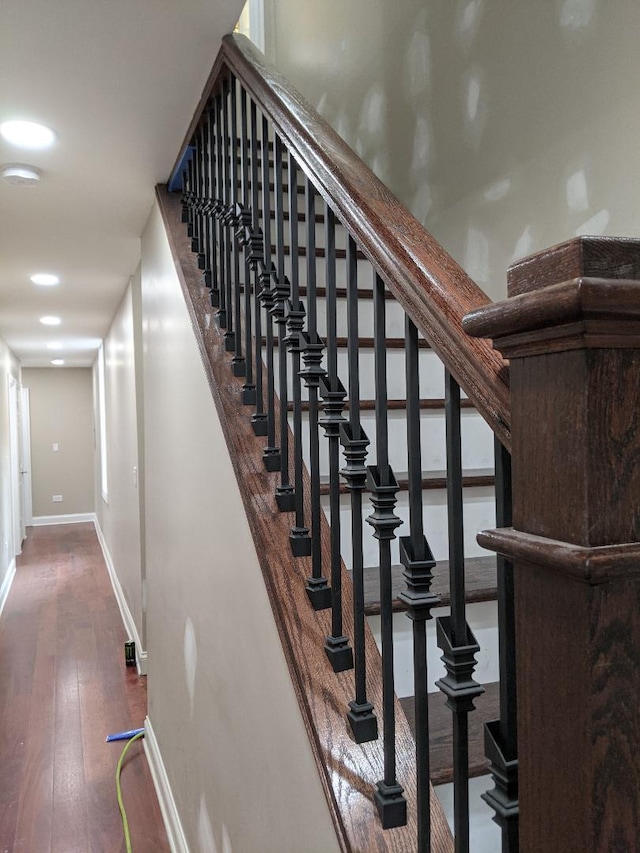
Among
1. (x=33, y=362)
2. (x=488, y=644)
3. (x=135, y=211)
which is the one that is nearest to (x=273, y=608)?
(x=488, y=644)

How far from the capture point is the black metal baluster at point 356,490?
0.96m

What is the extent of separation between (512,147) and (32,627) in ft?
15.7

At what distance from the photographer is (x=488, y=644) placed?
4.52ft

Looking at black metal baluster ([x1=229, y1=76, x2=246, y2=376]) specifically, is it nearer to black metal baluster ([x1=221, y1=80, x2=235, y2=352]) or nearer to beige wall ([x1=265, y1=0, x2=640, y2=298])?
black metal baluster ([x1=221, y1=80, x2=235, y2=352])

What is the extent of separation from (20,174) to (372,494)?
1.94 m

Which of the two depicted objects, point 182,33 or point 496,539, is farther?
point 182,33

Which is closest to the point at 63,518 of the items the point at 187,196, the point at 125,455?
the point at 125,455

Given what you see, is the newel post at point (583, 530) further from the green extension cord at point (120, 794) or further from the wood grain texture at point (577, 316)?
the green extension cord at point (120, 794)

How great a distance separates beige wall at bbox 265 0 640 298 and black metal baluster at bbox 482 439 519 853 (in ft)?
3.91

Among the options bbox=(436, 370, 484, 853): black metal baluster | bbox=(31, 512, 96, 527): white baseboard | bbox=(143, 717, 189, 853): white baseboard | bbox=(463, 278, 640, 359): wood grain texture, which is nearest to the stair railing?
bbox=(436, 370, 484, 853): black metal baluster

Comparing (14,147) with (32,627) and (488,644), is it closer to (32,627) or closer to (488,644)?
(488,644)

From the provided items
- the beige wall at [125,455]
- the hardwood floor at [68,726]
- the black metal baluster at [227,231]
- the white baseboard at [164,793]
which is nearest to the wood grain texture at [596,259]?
the black metal baluster at [227,231]

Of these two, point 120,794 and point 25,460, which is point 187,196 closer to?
point 120,794

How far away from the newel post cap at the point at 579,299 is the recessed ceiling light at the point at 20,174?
2.15 meters
